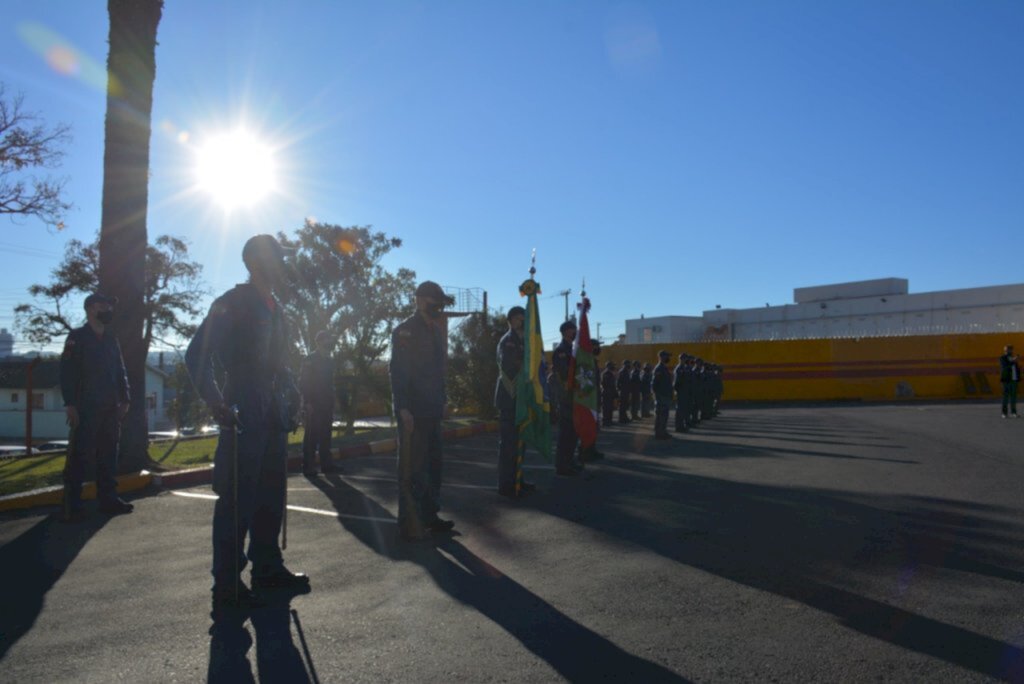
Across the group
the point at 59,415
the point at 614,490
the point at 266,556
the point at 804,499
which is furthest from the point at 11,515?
the point at 59,415

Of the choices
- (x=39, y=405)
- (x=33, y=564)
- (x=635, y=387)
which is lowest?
(x=33, y=564)

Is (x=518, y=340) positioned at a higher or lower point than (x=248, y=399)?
higher

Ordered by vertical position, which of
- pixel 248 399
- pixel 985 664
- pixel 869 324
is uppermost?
pixel 869 324

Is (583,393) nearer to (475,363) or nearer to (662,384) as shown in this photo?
(662,384)

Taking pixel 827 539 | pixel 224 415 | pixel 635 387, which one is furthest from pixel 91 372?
pixel 635 387

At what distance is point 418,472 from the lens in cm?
605

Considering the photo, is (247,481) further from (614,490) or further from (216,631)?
(614,490)

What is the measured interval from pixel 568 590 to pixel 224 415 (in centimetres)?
214

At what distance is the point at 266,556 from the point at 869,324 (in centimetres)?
6806

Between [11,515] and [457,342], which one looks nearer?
[11,515]

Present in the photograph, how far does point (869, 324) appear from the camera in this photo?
213 feet

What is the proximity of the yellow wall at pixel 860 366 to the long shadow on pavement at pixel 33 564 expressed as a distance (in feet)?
Result: 112

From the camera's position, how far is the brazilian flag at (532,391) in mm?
7837

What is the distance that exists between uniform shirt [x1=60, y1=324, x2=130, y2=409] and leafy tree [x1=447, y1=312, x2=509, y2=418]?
50.3ft
